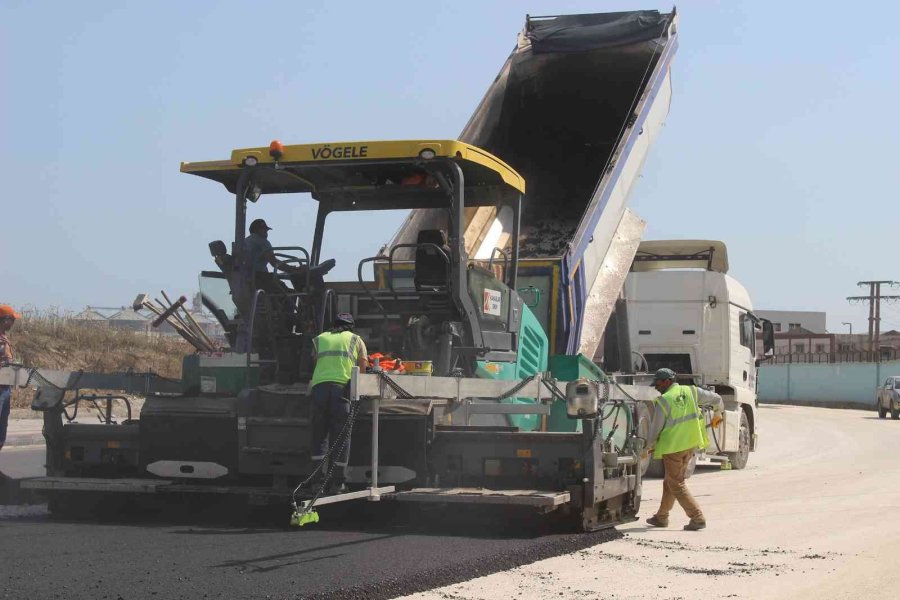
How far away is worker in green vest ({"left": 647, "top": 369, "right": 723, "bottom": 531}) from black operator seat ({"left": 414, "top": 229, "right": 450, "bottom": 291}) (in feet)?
7.29

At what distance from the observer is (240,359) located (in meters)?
8.07

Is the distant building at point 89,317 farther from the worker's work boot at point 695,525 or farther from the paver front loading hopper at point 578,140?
the worker's work boot at point 695,525

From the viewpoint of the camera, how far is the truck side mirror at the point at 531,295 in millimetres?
9781

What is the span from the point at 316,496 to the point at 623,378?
546 centimetres

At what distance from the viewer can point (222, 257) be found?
8.27 metres

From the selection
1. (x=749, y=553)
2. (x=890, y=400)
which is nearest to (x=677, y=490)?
(x=749, y=553)

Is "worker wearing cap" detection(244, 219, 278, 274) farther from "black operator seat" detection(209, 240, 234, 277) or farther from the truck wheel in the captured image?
the truck wheel

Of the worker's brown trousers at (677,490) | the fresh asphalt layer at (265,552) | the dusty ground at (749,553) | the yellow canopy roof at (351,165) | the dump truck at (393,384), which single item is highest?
the yellow canopy roof at (351,165)

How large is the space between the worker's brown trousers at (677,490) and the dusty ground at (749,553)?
148 millimetres

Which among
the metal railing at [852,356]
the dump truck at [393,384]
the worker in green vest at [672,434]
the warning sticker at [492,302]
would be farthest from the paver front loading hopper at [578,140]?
the metal railing at [852,356]

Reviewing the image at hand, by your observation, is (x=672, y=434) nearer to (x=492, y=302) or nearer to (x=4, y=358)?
(x=492, y=302)

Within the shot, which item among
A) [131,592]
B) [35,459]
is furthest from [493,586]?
[35,459]

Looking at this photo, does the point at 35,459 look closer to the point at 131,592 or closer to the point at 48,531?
the point at 48,531

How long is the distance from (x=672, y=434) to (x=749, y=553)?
1.73 metres
